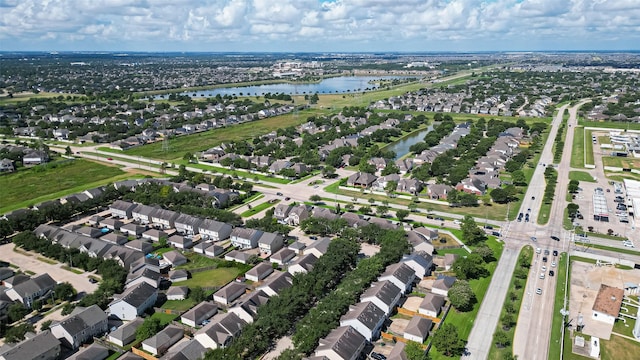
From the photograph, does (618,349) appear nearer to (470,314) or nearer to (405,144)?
(470,314)

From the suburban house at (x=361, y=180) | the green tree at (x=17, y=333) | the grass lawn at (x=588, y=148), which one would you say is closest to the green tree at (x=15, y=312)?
the green tree at (x=17, y=333)

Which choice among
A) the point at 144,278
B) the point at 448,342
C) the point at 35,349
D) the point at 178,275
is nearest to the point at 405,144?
the point at 178,275

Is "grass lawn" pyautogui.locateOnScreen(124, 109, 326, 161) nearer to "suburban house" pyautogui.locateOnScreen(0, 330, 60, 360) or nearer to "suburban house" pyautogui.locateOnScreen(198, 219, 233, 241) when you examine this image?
"suburban house" pyautogui.locateOnScreen(198, 219, 233, 241)

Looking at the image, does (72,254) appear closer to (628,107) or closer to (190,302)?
(190,302)

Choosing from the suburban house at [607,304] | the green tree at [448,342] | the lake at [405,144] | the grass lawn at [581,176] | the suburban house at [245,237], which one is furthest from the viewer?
the lake at [405,144]

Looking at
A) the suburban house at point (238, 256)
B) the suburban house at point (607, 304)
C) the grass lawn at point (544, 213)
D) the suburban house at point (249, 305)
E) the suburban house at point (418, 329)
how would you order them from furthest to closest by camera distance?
the grass lawn at point (544, 213) → the suburban house at point (238, 256) → the suburban house at point (607, 304) → the suburban house at point (249, 305) → the suburban house at point (418, 329)

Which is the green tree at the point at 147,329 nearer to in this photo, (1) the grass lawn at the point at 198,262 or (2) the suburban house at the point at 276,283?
(2) the suburban house at the point at 276,283
